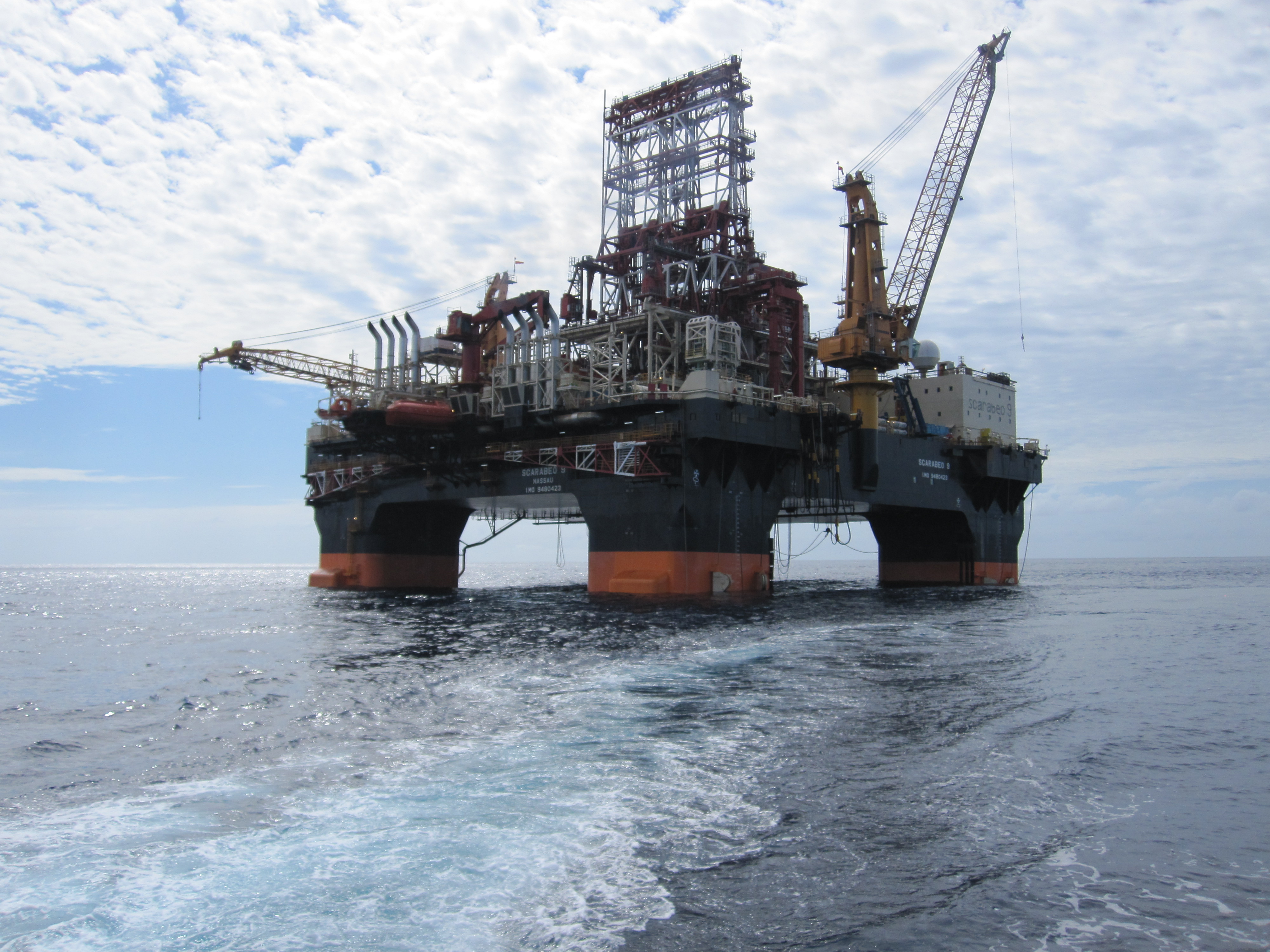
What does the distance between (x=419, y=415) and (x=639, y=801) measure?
40.6 m

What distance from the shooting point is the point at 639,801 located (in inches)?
455

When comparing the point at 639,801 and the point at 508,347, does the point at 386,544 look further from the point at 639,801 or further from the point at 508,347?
the point at 639,801

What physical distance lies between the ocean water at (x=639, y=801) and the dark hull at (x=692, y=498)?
19554mm

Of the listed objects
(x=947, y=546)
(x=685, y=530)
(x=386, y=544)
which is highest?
(x=685, y=530)

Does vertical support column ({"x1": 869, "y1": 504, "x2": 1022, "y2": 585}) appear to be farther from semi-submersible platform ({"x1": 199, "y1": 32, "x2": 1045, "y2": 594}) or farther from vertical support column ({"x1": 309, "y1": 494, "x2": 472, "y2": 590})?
vertical support column ({"x1": 309, "y1": 494, "x2": 472, "y2": 590})

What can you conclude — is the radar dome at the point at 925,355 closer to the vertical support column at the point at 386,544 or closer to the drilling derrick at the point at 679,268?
the drilling derrick at the point at 679,268

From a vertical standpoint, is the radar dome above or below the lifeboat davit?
→ above

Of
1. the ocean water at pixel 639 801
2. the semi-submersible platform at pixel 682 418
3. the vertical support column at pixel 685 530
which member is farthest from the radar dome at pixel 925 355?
the ocean water at pixel 639 801

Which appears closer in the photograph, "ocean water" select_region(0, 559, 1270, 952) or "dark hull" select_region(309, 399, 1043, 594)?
"ocean water" select_region(0, 559, 1270, 952)

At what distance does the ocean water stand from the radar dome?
41465 mm

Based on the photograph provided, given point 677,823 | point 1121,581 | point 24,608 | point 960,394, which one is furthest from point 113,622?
point 1121,581

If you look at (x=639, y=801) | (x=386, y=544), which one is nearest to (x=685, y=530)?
(x=386, y=544)

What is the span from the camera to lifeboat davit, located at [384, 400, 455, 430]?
49781 millimetres

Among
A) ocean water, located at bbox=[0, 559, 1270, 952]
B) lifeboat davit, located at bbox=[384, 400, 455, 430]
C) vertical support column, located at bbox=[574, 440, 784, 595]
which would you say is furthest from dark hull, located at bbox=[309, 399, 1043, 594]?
ocean water, located at bbox=[0, 559, 1270, 952]
